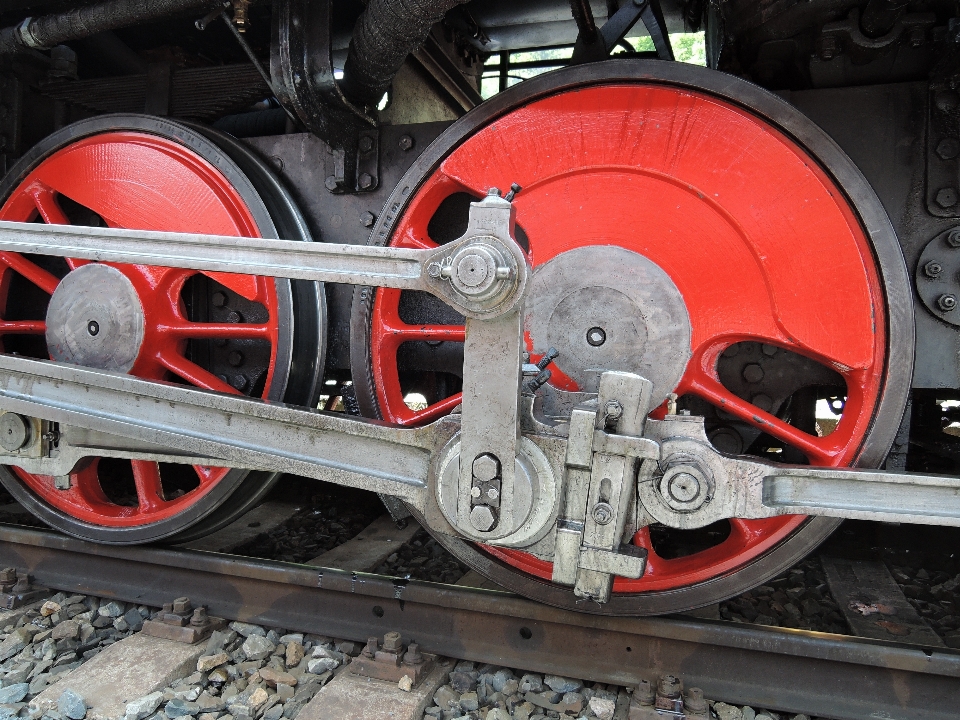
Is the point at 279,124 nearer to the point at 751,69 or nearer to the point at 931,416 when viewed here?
the point at 751,69

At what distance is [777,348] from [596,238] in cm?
66

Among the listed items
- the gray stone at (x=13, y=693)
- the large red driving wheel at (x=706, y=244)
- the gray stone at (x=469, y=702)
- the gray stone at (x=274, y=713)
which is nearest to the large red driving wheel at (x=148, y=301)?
the gray stone at (x=13, y=693)

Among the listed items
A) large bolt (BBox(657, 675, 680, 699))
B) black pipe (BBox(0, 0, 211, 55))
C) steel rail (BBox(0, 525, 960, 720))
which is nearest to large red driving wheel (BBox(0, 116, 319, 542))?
steel rail (BBox(0, 525, 960, 720))

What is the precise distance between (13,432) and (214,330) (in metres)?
0.69

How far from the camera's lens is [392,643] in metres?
1.91

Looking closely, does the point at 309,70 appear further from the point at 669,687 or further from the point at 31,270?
the point at 669,687

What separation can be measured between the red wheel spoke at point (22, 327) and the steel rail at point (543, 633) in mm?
749

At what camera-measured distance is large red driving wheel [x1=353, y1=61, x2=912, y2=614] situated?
165 cm

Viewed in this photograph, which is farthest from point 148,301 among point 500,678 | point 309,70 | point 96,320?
point 500,678

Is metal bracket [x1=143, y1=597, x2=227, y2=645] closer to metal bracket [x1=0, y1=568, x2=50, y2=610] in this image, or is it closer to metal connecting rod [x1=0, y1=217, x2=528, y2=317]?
metal bracket [x1=0, y1=568, x2=50, y2=610]

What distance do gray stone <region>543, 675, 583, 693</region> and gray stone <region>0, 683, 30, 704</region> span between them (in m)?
1.41

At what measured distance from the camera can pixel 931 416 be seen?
2.74m

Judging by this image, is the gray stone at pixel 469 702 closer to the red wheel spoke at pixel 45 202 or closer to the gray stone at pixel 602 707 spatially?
the gray stone at pixel 602 707

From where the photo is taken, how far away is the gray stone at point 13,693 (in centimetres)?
180
